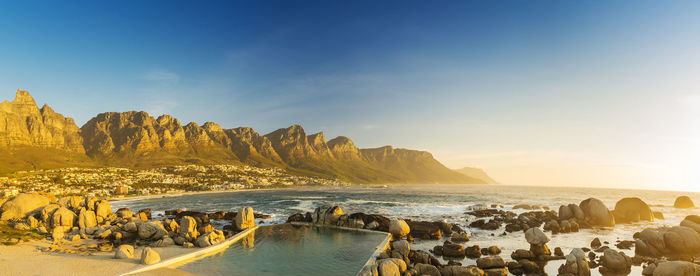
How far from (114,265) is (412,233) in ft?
107

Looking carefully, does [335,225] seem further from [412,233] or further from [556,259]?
[556,259]

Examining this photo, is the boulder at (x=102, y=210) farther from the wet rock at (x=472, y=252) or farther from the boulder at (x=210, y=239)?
the wet rock at (x=472, y=252)

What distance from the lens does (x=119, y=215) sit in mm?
45312

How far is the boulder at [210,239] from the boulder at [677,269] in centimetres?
3819

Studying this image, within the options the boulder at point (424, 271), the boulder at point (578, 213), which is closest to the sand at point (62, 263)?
the boulder at point (424, 271)

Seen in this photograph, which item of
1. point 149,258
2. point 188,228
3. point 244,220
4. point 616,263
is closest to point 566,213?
point 616,263

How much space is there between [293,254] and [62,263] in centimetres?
1792

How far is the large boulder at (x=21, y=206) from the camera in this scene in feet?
130

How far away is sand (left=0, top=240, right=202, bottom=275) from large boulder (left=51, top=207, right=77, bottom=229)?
1091 cm

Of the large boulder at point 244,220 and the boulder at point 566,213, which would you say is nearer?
the large boulder at point 244,220

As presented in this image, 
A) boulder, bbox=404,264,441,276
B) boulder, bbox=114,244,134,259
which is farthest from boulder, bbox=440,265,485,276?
boulder, bbox=114,244,134,259

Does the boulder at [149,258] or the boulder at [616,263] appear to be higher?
the boulder at [616,263]

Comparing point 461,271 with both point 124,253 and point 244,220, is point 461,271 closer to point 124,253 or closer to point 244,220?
point 124,253

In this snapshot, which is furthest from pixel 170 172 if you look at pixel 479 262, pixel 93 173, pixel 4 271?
pixel 479 262
